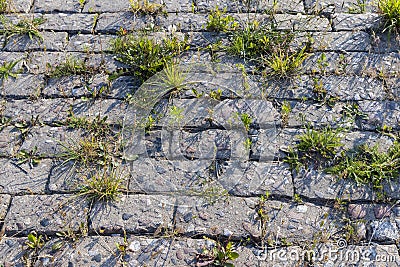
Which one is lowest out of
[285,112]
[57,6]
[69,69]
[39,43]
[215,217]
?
[215,217]

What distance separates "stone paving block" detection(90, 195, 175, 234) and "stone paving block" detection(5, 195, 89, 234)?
0.11 metres

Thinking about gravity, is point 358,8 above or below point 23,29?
above

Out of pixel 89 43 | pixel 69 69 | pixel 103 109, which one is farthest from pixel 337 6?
pixel 69 69

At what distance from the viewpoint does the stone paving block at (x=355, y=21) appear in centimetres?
470

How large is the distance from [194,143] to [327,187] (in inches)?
40.7

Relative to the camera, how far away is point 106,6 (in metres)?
4.98

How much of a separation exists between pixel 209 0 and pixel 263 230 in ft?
8.85

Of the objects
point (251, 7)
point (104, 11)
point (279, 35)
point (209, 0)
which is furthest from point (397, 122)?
point (104, 11)

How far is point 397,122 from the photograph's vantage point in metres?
3.88

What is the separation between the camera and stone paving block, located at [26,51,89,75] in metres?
4.31

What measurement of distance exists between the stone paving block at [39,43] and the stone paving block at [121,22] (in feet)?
1.19

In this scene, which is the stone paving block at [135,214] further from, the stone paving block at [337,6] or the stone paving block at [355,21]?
the stone paving block at [337,6]

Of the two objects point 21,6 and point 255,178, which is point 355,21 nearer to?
point 255,178

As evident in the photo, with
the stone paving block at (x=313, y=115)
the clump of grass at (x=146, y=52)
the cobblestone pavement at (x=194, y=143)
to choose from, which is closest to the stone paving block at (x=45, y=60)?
the cobblestone pavement at (x=194, y=143)
